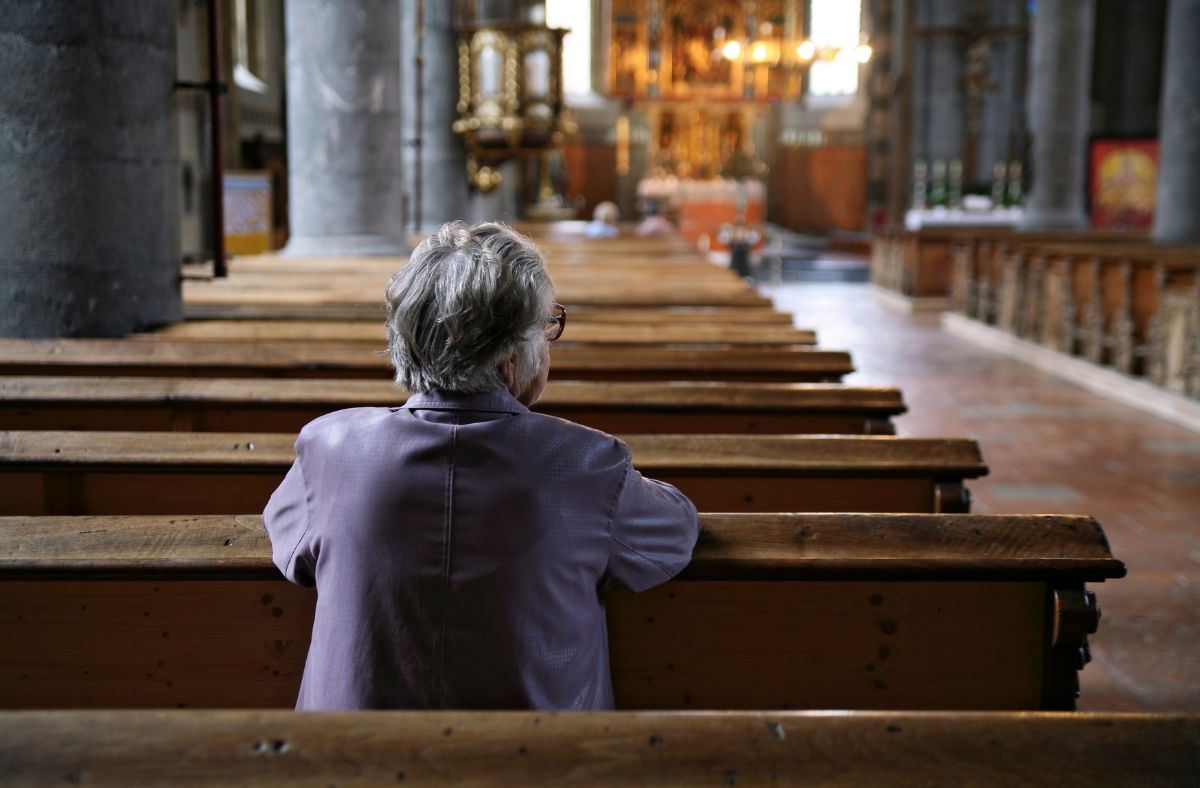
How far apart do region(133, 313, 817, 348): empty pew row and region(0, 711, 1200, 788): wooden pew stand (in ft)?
9.60

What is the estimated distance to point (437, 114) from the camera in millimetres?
11930

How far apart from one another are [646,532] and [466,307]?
1.23 ft

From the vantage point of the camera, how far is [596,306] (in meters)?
5.75

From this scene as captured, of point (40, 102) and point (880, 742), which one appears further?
point (40, 102)

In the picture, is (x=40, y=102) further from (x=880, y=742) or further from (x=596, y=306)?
(x=880, y=742)

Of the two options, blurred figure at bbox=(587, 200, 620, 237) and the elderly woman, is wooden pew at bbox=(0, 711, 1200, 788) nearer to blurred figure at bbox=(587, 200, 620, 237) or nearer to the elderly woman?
the elderly woman

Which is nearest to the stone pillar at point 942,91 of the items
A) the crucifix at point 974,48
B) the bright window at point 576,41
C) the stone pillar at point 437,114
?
the crucifix at point 974,48

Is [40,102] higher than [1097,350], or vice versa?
[40,102]

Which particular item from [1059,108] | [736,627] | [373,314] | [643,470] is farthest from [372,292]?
[1059,108]

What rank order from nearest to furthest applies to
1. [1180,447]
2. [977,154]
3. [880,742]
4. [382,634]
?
[880,742]
[382,634]
[1180,447]
[977,154]

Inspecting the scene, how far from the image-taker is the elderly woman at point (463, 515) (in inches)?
61.1

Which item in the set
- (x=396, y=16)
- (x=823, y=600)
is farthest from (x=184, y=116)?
(x=823, y=600)

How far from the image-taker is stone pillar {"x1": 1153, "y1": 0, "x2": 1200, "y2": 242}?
10844 mm

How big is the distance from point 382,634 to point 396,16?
292 inches
